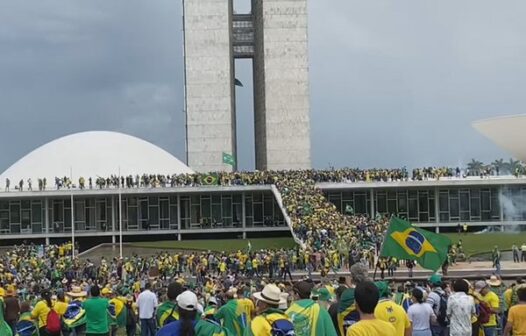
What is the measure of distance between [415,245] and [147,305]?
15.3 feet

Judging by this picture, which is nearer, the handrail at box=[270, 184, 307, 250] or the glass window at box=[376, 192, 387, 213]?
the handrail at box=[270, 184, 307, 250]

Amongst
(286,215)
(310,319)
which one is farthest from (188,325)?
(286,215)

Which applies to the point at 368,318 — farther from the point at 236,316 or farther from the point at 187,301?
the point at 236,316

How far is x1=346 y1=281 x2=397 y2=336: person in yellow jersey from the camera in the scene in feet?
17.4

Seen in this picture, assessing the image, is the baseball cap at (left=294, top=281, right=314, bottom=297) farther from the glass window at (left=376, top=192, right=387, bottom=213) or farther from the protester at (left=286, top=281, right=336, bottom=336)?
the glass window at (left=376, top=192, right=387, bottom=213)

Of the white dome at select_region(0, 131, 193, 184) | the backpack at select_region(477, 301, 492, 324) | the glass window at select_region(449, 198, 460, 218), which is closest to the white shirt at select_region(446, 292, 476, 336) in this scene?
the backpack at select_region(477, 301, 492, 324)

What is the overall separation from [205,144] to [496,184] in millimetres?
24863

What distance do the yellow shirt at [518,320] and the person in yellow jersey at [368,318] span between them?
9.10 ft

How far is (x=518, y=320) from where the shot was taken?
7816 mm

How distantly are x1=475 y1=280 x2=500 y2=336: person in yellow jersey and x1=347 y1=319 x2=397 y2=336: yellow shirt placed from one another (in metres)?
5.53

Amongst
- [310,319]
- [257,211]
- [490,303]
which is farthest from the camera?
[257,211]

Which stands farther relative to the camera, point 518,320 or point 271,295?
point 518,320

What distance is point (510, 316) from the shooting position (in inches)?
310

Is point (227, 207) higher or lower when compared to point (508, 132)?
lower
